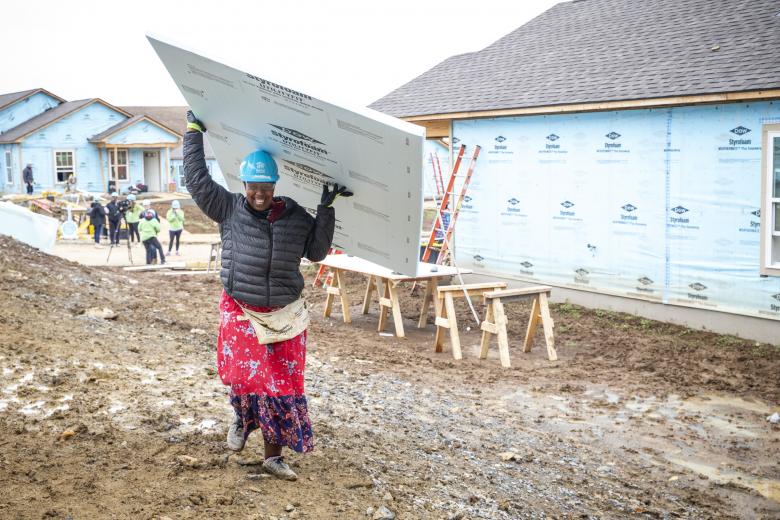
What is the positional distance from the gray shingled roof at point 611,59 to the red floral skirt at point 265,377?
8.10 metres

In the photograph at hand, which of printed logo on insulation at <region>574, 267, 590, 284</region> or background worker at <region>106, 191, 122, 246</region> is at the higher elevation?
background worker at <region>106, 191, 122, 246</region>

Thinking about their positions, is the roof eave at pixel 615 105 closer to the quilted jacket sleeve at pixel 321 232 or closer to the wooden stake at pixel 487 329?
the wooden stake at pixel 487 329

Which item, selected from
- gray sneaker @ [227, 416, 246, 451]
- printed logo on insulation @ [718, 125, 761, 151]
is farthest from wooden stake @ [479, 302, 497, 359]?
gray sneaker @ [227, 416, 246, 451]

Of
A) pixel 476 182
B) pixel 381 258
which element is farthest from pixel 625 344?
pixel 381 258

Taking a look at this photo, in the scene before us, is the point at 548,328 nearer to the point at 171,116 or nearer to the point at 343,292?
the point at 343,292

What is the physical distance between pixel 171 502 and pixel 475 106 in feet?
37.3

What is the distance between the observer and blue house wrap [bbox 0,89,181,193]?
44.0 metres

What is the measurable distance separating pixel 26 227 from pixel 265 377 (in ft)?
44.6

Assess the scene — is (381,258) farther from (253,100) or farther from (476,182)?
(476,182)

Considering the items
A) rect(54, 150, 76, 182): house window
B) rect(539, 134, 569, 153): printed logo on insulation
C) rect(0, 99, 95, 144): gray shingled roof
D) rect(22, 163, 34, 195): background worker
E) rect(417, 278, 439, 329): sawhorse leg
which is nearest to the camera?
rect(417, 278, 439, 329): sawhorse leg

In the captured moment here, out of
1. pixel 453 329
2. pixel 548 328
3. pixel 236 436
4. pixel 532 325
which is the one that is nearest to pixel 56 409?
pixel 236 436

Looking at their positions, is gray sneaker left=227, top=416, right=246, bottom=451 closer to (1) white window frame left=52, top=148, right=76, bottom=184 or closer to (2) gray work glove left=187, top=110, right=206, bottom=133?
(2) gray work glove left=187, top=110, right=206, bottom=133

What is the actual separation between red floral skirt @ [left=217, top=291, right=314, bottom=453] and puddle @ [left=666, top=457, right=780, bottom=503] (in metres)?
3.47

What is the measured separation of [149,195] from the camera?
44438 mm
